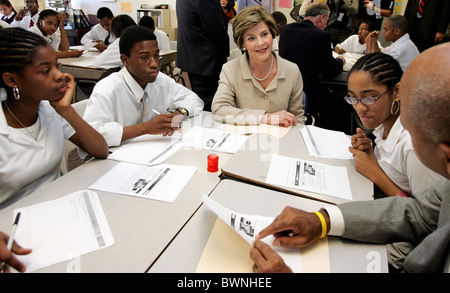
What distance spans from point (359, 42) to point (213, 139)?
3.69 meters

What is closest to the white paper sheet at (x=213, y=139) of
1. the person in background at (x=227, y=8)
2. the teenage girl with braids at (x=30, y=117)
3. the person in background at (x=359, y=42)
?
the teenage girl with braids at (x=30, y=117)

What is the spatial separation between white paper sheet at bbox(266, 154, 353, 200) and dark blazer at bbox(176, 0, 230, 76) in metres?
1.80

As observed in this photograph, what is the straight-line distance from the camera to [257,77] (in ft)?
6.49

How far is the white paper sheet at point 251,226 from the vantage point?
785 millimetres

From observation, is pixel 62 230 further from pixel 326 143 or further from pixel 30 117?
pixel 326 143

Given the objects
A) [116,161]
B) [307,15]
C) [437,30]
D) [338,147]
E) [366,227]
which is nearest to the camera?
[366,227]

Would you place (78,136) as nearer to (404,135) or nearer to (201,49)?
(404,135)

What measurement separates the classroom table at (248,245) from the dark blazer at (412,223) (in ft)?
0.17

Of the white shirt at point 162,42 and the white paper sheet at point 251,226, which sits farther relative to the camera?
the white shirt at point 162,42

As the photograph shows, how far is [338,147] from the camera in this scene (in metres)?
1.48

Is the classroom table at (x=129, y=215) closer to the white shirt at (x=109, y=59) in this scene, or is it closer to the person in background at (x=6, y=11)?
Result: the white shirt at (x=109, y=59)

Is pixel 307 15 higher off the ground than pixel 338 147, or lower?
higher

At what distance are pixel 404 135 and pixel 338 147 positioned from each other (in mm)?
367

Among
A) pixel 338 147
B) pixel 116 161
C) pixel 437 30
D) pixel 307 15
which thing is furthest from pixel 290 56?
pixel 437 30
